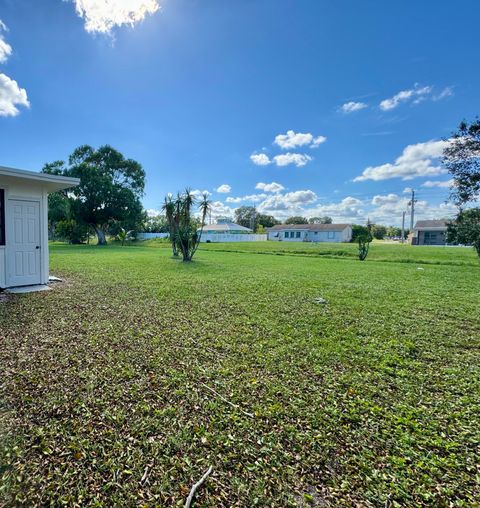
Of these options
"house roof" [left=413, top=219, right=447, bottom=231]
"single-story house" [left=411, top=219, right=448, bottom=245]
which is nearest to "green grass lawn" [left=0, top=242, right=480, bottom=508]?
"single-story house" [left=411, top=219, right=448, bottom=245]

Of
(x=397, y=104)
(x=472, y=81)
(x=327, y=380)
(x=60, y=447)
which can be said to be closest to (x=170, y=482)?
(x=60, y=447)

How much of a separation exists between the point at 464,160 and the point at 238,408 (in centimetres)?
1392

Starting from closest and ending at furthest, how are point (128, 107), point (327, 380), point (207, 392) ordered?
1. point (207, 392)
2. point (327, 380)
3. point (128, 107)

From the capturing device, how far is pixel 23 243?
6375mm

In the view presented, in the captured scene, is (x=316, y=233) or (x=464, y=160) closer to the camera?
(x=464, y=160)

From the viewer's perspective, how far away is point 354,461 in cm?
172

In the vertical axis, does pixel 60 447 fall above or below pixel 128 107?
below

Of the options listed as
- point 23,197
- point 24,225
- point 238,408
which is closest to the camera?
point 238,408

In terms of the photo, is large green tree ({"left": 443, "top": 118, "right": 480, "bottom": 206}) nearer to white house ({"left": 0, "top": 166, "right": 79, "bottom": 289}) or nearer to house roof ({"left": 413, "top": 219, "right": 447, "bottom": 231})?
white house ({"left": 0, "top": 166, "right": 79, "bottom": 289})

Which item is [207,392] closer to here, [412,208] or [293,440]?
[293,440]

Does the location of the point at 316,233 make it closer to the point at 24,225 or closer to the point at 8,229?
the point at 24,225

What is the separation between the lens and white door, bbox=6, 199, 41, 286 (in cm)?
613

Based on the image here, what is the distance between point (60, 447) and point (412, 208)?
48656mm

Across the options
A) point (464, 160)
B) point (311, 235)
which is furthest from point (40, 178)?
point (311, 235)
